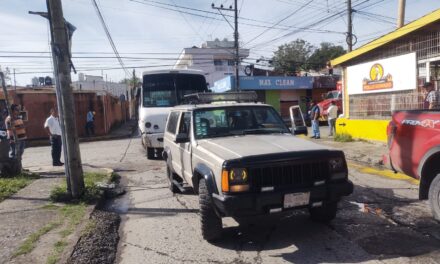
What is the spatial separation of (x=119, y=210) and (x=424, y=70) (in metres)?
9.64

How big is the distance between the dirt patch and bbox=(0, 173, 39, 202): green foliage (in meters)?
2.72

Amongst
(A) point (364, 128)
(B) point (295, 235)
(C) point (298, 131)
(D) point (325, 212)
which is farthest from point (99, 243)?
(A) point (364, 128)

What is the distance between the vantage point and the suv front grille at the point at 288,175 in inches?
174

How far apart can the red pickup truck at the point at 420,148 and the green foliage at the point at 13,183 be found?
690 cm

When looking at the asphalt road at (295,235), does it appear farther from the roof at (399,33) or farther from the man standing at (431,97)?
the roof at (399,33)

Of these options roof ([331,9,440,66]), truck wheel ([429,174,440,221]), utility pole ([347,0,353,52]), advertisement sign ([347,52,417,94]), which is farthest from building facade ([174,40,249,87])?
truck wheel ([429,174,440,221])

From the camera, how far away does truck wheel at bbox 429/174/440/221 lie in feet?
16.0

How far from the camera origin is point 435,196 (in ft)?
16.1

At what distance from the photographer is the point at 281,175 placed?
4.49 metres

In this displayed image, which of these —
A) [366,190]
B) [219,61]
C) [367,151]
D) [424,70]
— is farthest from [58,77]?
[219,61]

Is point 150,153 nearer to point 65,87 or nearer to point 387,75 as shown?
point 65,87

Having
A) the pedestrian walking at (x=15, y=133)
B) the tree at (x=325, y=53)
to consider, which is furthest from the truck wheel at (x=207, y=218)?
the tree at (x=325, y=53)

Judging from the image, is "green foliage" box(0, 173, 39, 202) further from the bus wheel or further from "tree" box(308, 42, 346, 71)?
"tree" box(308, 42, 346, 71)

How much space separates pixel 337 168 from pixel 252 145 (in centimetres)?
106
